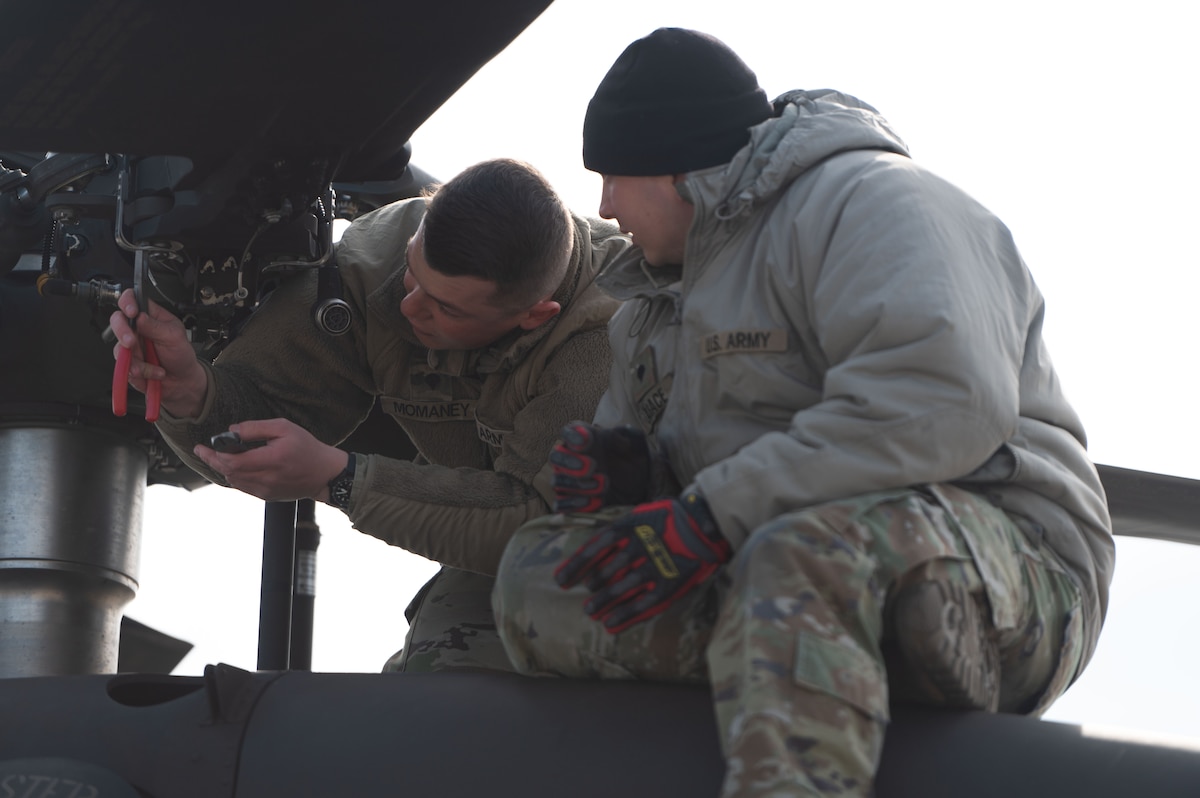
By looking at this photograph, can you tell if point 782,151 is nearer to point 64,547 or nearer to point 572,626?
point 572,626

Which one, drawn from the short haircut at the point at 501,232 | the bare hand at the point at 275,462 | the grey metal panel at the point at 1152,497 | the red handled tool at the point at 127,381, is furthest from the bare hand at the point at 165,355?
the grey metal panel at the point at 1152,497

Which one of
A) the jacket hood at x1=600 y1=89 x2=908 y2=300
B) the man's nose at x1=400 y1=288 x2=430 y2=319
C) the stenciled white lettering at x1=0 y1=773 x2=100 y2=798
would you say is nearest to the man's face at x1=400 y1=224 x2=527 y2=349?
the man's nose at x1=400 y1=288 x2=430 y2=319

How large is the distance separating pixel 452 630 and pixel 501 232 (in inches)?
34.7

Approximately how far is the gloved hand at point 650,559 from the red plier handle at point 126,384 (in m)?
1.22

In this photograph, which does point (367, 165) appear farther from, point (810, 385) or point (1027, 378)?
point (1027, 378)

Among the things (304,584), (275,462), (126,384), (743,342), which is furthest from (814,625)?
(304,584)

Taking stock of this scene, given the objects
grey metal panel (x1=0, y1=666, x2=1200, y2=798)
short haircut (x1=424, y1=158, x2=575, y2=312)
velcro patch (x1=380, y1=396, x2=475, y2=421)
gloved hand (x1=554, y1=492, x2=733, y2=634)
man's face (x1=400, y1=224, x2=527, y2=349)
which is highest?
short haircut (x1=424, y1=158, x2=575, y2=312)

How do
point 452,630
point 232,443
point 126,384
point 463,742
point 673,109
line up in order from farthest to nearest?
point 452,630
point 126,384
point 232,443
point 673,109
point 463,742

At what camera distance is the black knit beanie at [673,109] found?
2.24 m

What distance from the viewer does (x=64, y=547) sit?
336 cm

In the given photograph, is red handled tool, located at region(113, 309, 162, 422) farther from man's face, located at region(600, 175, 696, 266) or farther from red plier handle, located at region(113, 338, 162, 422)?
man's face, located at region(600, 175, 696, 266)

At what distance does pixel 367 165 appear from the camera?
2.77m

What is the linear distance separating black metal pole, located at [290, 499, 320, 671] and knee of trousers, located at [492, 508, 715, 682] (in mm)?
1955

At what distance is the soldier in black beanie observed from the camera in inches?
64.3
